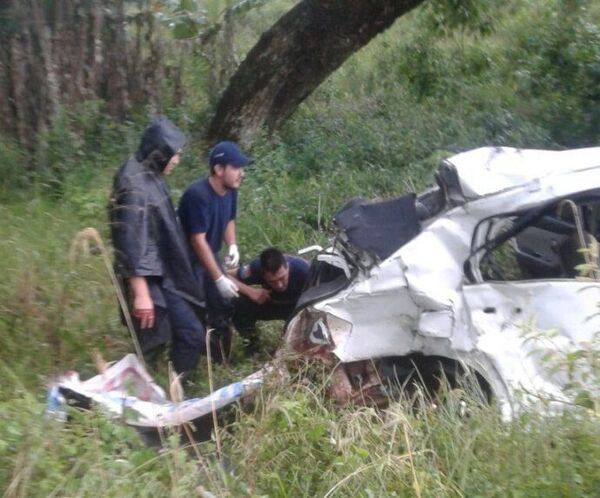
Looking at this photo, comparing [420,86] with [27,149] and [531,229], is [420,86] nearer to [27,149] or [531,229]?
[27,149]

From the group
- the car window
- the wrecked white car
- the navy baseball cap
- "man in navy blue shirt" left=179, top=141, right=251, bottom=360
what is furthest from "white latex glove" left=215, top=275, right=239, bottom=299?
the car window

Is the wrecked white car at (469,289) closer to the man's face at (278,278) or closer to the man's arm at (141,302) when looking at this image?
the man's arm at (141,302)

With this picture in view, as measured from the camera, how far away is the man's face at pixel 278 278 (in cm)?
750

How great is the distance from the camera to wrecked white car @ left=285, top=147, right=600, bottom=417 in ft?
19.4

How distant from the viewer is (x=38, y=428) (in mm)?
5160

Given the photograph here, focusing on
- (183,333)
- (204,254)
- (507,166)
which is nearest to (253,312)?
(204,254)

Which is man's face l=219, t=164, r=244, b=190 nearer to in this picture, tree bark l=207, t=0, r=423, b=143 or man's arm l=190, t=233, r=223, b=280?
man's arm l=190, t=233, r=223, b=280

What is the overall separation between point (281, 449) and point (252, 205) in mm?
5373

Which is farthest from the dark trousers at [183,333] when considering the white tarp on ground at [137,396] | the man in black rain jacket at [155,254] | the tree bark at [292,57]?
the tree bark at [292,57]

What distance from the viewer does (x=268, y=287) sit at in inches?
301

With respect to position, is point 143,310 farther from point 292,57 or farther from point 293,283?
point 292,57

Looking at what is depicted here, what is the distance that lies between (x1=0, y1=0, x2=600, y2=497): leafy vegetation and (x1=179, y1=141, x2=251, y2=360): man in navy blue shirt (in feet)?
1.51

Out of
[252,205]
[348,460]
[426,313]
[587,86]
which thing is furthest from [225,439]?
[587,86]

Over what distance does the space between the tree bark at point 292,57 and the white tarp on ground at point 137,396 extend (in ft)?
19.9
